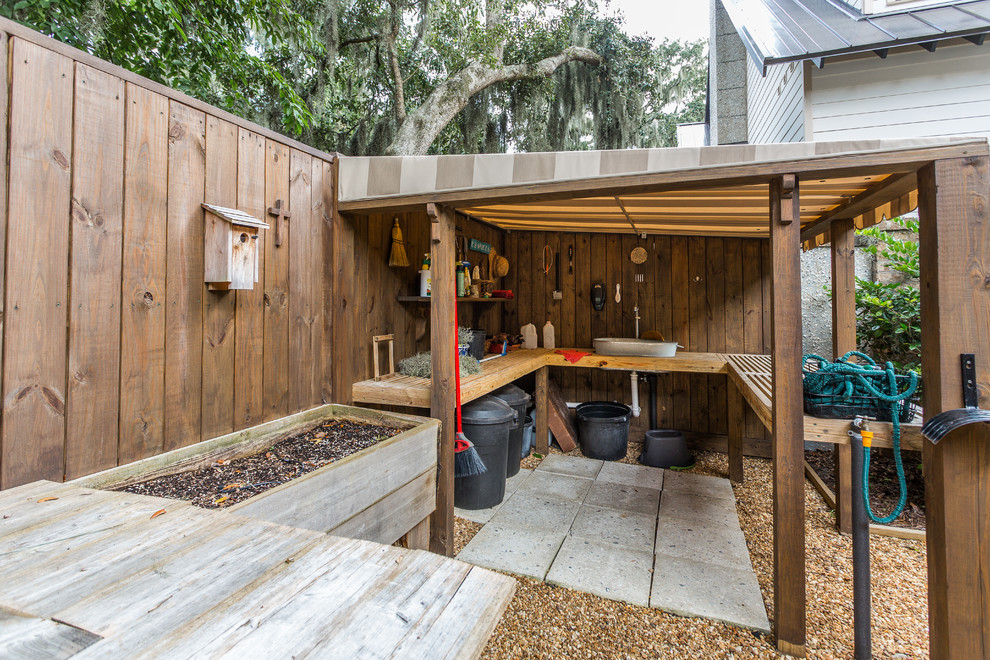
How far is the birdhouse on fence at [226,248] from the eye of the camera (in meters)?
1.90

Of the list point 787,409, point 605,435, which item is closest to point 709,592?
point 787,409

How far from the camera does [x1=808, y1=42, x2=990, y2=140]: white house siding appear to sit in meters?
3.41

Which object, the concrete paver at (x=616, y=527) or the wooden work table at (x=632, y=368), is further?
the concrete paver at (x=616, y=527)

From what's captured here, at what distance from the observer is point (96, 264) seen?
5.15ft

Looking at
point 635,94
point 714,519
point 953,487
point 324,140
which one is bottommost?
point 714,519

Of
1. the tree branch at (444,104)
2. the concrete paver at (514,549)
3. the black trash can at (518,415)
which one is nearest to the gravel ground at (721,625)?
the concrete paver at (514,549)

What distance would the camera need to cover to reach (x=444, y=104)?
6.23m

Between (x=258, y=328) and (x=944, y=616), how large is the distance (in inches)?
116

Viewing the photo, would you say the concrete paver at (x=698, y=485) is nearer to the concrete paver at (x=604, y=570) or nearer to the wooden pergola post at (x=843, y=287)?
the wooden pergola post at (x=843, y=287)

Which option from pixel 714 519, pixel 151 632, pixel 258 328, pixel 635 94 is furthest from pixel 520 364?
pixel 635 94

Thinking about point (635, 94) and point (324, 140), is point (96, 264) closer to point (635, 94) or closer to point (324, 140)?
point (324, 140)

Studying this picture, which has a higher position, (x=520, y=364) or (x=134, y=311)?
(x=134, y=311)

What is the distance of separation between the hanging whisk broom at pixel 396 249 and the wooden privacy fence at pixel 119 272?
84 cm

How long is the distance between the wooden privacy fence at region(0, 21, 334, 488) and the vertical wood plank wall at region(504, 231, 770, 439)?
3050 millimetres
